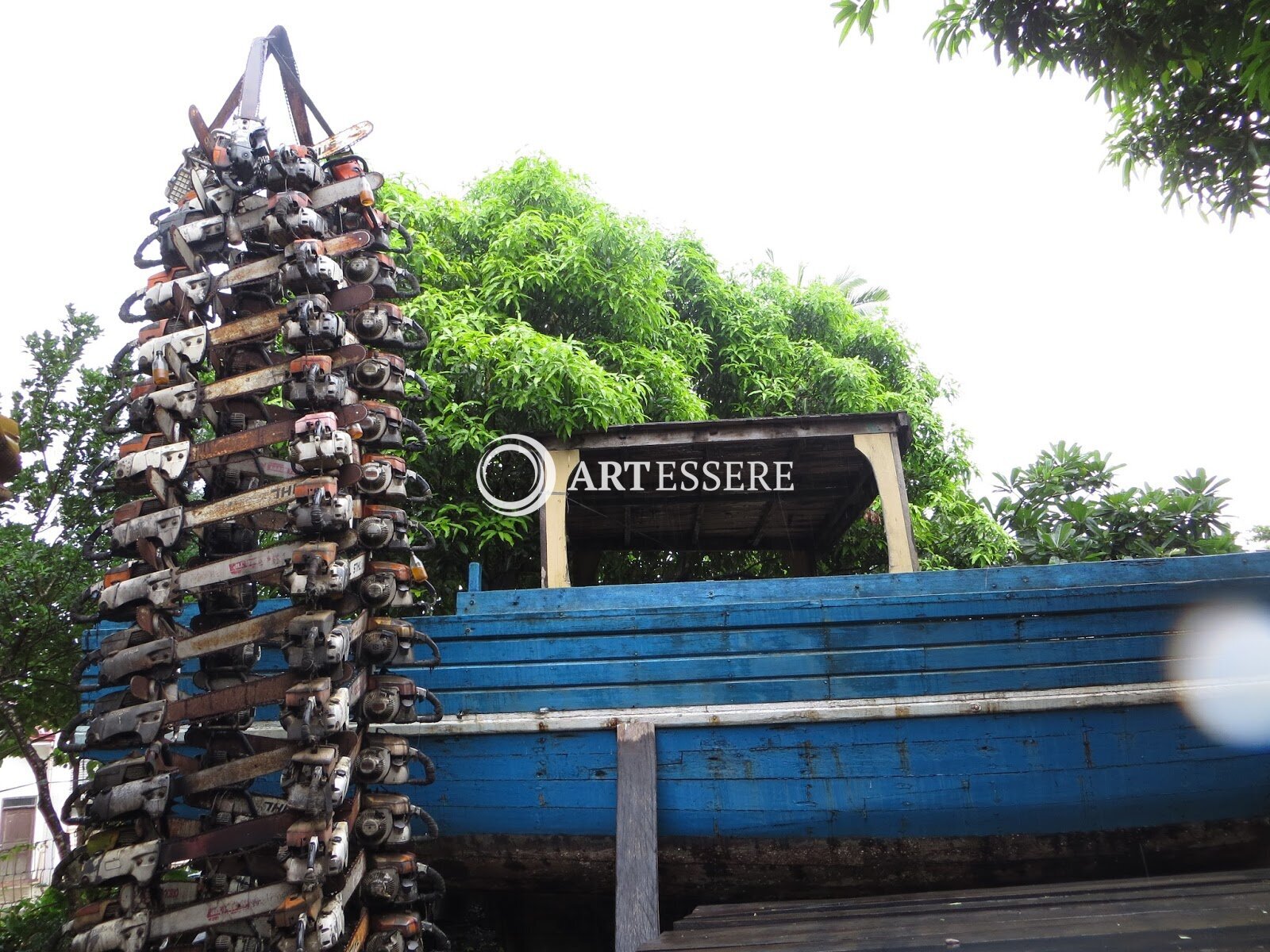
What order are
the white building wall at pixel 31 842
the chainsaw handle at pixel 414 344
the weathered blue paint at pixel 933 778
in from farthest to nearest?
the white building wall at pixel 31 842, the chainsaw handle at pixel 414 344, the weathered blue paint at pixel 933 778

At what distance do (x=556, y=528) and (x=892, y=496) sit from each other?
199 centimetres

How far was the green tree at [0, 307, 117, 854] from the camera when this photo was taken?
5777mm

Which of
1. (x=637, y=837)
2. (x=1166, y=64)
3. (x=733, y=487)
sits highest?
(x=1166, y=64)

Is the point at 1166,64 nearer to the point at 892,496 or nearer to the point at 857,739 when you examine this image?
the point at 892,496

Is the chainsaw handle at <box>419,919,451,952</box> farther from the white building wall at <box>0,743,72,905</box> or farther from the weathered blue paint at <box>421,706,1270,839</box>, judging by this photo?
the white building wall at <box>0,743,72,905</box>

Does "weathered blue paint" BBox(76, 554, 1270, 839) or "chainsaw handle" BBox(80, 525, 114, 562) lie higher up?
"chainsaw handle" BBox(80, 525, 114, 562)

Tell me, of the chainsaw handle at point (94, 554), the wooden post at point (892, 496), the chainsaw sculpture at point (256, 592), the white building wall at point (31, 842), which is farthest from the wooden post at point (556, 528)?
the white building wall at point (31, 842)

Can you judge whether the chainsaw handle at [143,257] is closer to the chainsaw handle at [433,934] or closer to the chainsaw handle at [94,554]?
the chainsaw handle at [94,554]

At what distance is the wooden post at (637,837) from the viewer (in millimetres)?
3557

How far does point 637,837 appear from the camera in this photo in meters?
3.84

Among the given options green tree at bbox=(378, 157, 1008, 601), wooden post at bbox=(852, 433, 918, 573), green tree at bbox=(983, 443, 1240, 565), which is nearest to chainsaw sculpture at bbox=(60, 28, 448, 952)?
green tree at bbox=(378, 157, 1008, 601)

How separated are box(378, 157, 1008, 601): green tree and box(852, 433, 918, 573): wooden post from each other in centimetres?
204

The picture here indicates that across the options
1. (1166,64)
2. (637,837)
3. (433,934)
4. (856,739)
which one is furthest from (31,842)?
(1166,64)

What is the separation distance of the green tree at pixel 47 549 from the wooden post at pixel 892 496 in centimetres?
544
